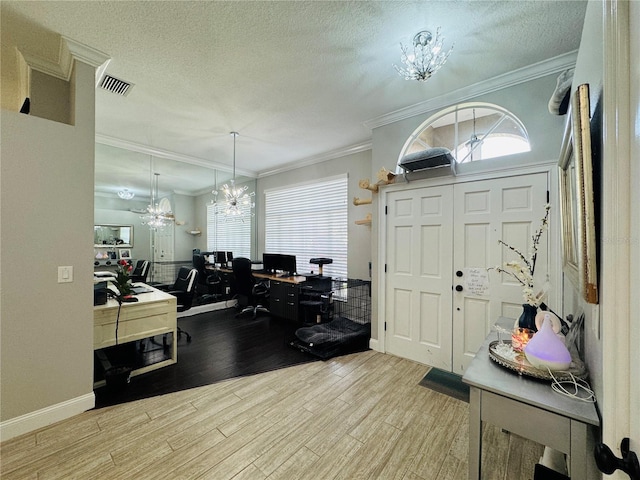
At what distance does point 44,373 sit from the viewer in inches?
76.7

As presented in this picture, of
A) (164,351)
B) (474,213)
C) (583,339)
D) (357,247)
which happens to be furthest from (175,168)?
(583,339)

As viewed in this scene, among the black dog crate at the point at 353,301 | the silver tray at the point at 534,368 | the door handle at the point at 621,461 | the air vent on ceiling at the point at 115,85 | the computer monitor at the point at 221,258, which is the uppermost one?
the air vent on ceiling at the point at 115,85

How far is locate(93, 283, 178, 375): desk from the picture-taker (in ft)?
7.86

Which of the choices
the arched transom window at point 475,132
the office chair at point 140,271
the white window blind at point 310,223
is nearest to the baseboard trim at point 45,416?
the office chair at point 140,271

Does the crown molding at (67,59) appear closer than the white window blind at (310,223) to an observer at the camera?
Yes

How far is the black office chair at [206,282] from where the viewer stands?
5.01m

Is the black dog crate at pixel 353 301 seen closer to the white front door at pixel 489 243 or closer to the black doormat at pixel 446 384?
the black doormat at pixel 446 384

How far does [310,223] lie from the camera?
4.92 metres

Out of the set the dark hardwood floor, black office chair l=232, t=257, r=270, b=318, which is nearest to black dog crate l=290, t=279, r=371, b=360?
the dark hardwood floor

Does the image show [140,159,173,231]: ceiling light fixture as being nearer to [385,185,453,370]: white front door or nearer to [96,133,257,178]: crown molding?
[96,133,257,178]: crown molding

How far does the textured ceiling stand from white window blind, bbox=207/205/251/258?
2239 millimetres

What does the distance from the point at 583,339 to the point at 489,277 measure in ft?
3.90

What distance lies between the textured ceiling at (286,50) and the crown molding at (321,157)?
27.0 inches

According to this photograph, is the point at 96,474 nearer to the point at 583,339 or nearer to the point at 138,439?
the point at 138,439
